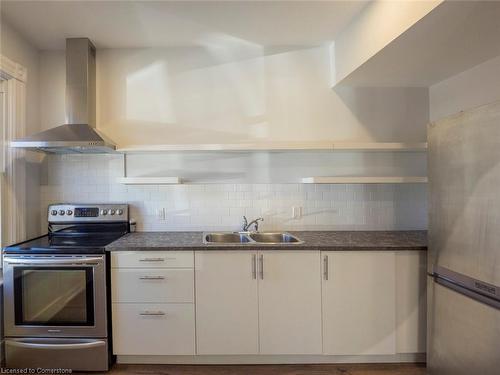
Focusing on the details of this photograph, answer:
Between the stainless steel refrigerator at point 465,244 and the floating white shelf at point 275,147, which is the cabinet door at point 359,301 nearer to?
the stainless steel refrigerator at point 465,244

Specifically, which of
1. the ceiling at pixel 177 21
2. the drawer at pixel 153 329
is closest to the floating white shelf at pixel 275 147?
the ceiling at pixel 177 21

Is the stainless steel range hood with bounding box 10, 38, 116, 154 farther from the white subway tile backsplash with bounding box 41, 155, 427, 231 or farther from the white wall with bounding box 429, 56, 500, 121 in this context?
the white wall with bounding box 429, 56, 500, 121

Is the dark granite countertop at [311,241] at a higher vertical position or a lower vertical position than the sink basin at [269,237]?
higher

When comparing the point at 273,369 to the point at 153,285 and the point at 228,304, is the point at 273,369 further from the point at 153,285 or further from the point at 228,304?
the point at 153,285

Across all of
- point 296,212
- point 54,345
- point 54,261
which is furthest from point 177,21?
point 54,345

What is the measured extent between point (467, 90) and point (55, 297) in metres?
3.46

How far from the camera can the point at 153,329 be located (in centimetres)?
199

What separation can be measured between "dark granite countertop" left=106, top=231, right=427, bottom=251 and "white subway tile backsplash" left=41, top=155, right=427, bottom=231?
0.12 metres

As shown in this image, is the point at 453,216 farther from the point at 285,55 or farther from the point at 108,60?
the point at 108,60

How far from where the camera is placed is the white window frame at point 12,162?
216cm

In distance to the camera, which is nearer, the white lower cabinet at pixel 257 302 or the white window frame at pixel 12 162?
the white lower cabinet at pixel 257 302

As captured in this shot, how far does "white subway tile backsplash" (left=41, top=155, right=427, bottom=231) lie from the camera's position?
2.55 m

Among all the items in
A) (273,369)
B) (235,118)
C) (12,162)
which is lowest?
(273,369)

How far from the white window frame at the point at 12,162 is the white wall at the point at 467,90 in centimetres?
359
